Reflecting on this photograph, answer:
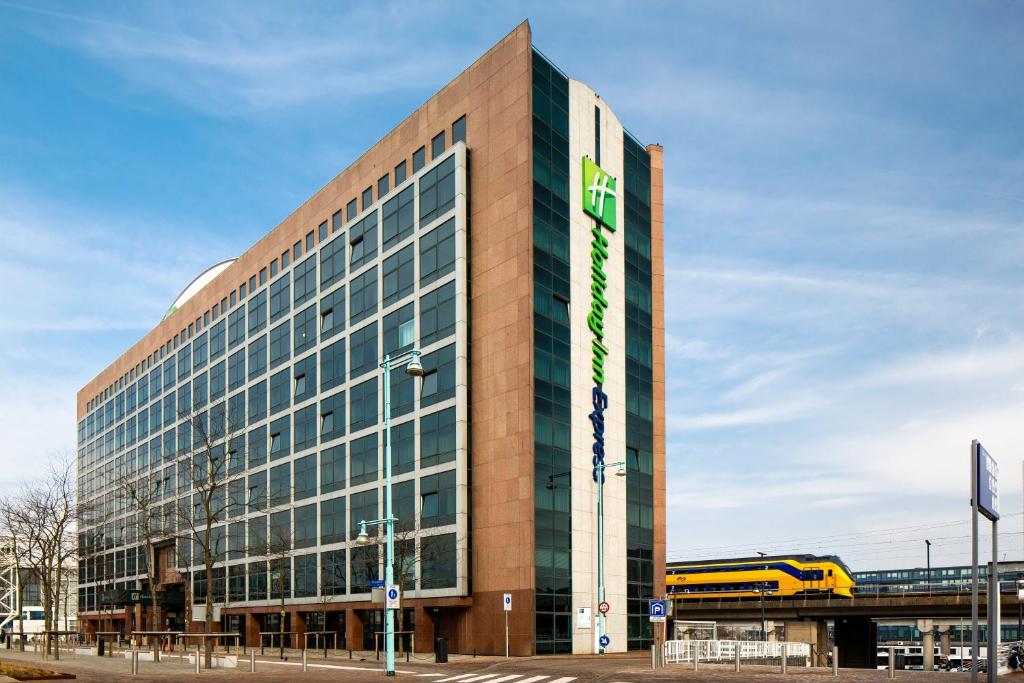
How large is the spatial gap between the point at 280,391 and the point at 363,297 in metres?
15.5

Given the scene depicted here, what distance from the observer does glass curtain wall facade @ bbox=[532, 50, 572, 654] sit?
56719 millimetres

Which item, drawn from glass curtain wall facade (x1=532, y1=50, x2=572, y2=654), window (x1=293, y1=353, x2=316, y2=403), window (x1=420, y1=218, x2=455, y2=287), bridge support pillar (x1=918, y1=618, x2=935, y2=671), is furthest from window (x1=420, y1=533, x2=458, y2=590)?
bridge support pillar (x1=918, y1=618, x2=935, y2=671)

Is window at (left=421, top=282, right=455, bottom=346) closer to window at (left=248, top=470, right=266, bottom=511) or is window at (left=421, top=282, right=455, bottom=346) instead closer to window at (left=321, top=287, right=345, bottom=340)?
window at (left=321, top=287, right=345, bottom=340)

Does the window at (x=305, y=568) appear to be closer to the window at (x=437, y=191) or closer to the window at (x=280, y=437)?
the window at (x=280, y=437)

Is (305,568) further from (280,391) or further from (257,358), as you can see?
(257,358)

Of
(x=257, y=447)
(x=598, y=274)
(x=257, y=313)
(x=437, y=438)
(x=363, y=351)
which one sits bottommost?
(x=257, y=447)

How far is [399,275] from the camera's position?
219 feet

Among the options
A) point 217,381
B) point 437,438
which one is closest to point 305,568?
point 437,438

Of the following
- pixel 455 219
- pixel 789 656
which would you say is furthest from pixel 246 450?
pixel 789 656

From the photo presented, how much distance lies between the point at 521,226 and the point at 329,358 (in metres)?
23.3

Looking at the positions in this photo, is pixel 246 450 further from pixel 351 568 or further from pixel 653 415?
pixel 653 415

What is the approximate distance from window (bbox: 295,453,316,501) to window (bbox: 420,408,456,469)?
16.4 metres

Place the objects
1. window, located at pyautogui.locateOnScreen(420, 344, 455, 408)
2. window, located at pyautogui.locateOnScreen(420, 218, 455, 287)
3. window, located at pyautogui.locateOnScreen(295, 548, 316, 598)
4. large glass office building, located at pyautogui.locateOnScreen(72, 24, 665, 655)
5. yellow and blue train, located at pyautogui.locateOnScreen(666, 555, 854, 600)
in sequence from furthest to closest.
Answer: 1. yellow and blue train, located at pyautogui.locateOnScreen(666, 555, 854, 600)
2. window, located at pyautogui.locateOnScreen(295, 548, 316, 598)
3. window, located at pyautogui.locateOnScreen(420, 218, 455, 287)
4. window, located at pyautogui.locateOnScreen(420, 344, 455, 408)
5. large glass office building, located at pyautogui.locateOnScreen(72, 24, 665, 655)

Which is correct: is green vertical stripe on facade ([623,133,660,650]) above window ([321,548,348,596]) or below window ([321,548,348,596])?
above
